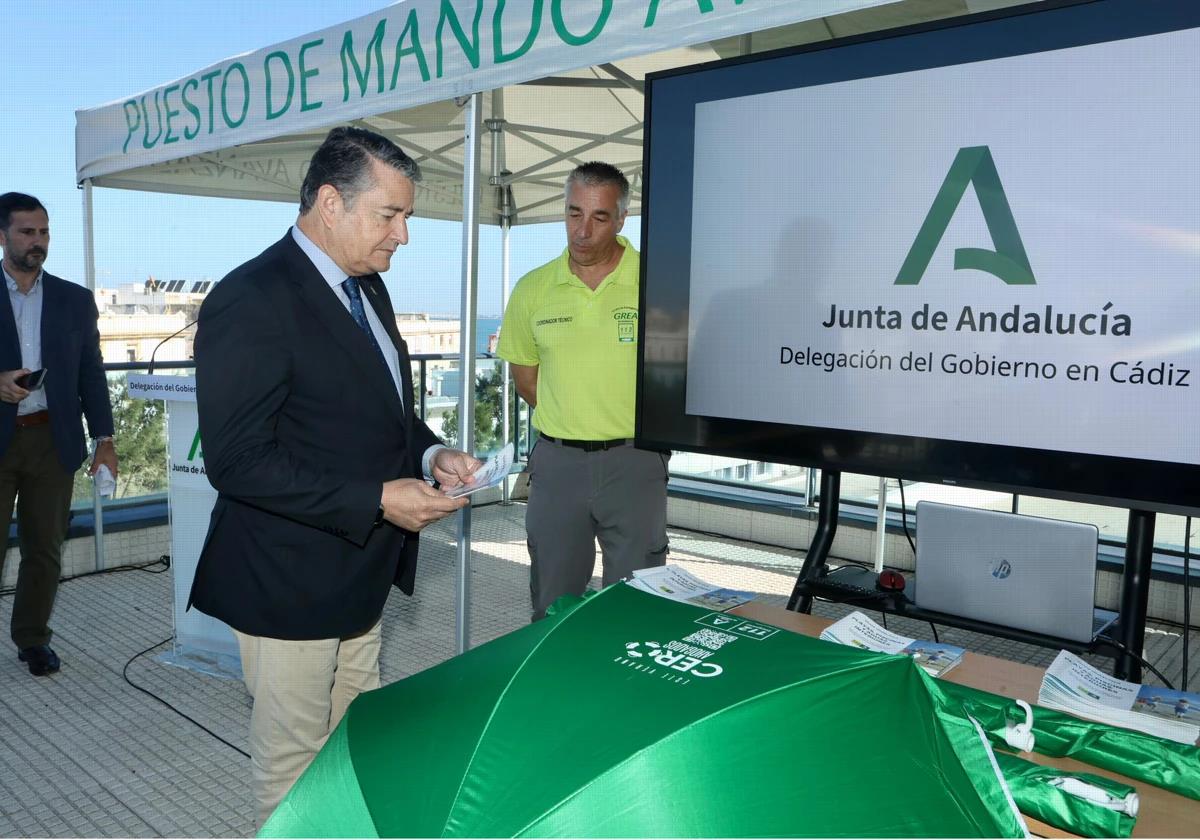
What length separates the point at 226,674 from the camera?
3461 mm

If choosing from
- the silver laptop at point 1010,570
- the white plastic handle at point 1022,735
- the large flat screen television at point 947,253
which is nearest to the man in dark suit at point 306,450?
the large flat screen television at point 947,253

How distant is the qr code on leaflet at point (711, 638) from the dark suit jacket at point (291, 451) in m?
0.73

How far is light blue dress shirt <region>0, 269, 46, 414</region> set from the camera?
3.40 m

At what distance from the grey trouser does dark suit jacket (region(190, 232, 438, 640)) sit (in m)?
0.97

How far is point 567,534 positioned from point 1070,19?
180 cm

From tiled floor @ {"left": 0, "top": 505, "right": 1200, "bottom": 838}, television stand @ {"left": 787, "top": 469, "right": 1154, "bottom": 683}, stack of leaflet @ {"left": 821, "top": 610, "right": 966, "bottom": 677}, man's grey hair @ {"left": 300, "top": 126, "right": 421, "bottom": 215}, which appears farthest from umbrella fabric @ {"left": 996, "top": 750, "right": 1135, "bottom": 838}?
tiled floor @ {"left": 0, "top": 505, "right": 1200, "bottom": 838}

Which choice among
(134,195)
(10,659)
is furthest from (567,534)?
(134,195)

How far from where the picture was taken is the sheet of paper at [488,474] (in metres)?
1.69

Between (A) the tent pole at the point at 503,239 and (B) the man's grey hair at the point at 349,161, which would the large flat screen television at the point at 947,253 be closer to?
(B) the man's grey hair at the point at 349,161

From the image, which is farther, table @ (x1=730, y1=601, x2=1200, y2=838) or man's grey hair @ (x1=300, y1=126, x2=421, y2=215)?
man's grey hair @ (x1=300, y1=126, x2=421, y2=215)

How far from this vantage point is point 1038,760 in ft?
4.06

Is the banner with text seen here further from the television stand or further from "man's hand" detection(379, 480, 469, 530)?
"man's hand" detection(379, 480, 469, 530)

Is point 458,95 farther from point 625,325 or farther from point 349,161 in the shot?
point 349,161

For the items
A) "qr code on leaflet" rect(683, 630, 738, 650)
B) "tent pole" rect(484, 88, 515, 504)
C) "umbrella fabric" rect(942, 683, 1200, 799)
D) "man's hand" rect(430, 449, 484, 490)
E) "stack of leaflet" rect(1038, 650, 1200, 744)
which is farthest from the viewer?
"tent pole" rect(484, 88, 515, 504)
